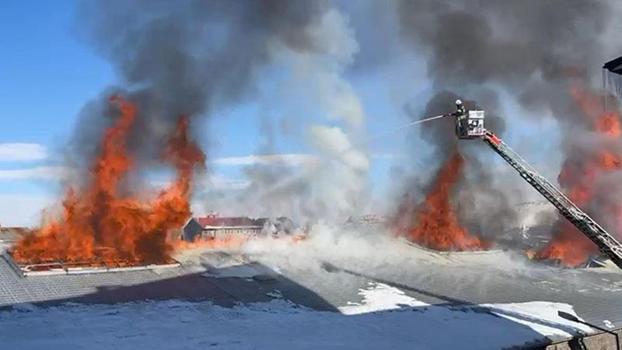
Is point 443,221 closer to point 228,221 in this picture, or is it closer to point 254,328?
point 228,221

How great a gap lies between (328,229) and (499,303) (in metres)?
9.11

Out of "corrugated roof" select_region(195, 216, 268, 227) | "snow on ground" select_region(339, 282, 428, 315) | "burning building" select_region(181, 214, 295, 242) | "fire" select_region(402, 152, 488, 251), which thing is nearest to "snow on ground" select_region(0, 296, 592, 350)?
"snow on ground" select_region(339, 282, 428, 315)

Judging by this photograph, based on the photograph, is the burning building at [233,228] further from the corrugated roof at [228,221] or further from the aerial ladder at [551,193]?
the aerial ladder at [551,193]

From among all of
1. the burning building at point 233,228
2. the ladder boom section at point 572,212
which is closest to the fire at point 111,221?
the burning building at point 233,228

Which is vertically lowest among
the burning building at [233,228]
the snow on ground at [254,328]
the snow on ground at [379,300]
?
the snow on ground at [254,328]

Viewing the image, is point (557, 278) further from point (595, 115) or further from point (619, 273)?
point (595, 115)

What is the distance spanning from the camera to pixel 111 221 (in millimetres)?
19391

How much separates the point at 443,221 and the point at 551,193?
54.0 feet

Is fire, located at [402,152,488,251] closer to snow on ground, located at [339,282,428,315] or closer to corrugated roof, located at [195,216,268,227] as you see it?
corrugated roof, located at [195,216,268,227]

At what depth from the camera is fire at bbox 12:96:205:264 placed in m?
18.0

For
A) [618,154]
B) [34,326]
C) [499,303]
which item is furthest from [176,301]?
[618,154]

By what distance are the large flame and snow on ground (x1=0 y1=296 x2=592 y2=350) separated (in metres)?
13.5

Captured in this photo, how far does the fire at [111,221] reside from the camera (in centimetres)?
1797

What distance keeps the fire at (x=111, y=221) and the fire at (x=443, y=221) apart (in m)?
13.5
